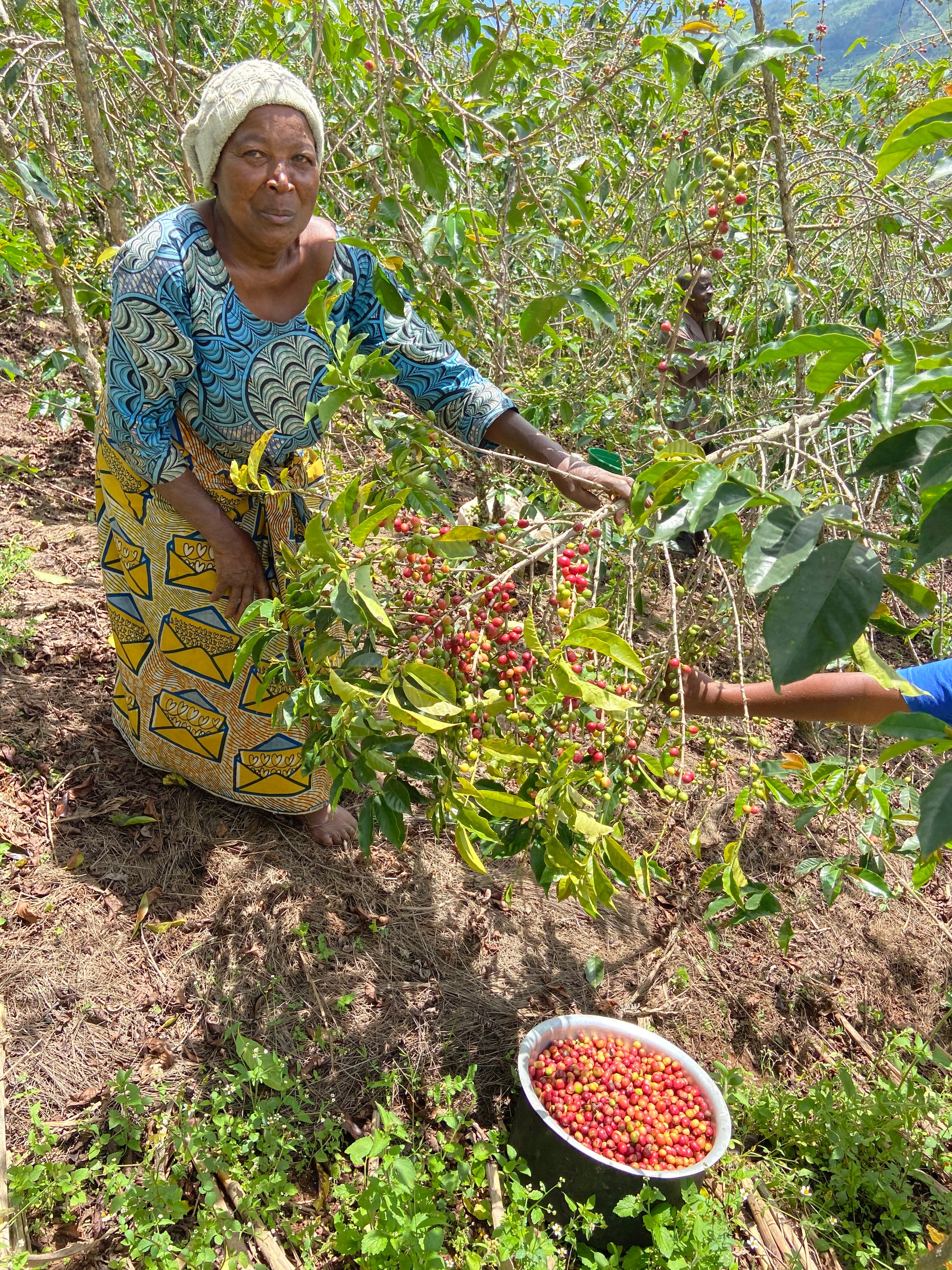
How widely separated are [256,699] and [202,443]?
68cm

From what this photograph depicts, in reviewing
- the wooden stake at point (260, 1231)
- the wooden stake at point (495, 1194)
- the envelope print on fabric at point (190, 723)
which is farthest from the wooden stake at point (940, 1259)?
the envelope print on fabric at point (190, 723)

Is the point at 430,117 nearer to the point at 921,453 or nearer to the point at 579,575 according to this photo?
the point at 579,575

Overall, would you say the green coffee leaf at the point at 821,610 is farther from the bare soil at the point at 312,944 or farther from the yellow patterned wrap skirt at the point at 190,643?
the bare soil at the point at 312,944

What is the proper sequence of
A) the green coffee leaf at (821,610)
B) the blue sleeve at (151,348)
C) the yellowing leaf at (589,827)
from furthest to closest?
the blue sleeve at (151,348) < the yellowing leaf at (589,827) < the green coffee leaf at (821,610)

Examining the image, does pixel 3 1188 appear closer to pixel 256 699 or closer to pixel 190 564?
pixel 256 699

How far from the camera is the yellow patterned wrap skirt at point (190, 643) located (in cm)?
203

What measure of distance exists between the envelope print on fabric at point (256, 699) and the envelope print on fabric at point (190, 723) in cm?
9

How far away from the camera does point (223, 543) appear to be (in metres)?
1.93

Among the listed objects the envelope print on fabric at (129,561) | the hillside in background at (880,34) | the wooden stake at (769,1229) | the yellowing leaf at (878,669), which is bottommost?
the wooden stake at (769,1229)

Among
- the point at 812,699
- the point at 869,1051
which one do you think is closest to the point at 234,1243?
the point at 812,699

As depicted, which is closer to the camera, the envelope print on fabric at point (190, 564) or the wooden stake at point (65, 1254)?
the wooden stake at point (65, 1254)

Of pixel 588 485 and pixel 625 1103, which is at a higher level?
pixel 588 485

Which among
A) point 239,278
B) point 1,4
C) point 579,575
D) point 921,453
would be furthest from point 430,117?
point 1,4

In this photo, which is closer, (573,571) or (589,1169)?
(573,571)
